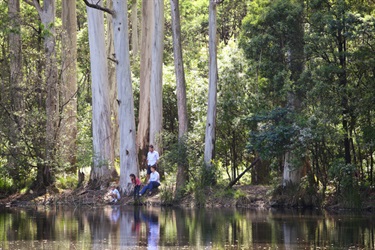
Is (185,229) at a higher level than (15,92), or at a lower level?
lower

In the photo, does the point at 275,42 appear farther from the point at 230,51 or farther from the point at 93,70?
the point at 93,70

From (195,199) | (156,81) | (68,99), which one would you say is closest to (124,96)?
(156,81)

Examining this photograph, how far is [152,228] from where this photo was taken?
1919 centimetres

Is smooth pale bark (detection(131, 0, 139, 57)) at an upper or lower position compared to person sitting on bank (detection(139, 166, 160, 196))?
upper

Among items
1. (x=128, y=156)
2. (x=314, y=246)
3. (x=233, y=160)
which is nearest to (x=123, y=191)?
(x=128, y=156)

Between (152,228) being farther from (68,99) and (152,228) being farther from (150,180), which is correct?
(68,99)

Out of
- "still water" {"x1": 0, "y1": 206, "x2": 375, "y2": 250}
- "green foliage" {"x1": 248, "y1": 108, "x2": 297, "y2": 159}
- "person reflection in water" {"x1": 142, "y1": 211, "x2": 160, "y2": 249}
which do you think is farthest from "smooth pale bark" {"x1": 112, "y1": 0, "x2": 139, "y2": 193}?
"green foliage" {"x1": 248, "y1": 108, "x2": 297, "y2": 159}

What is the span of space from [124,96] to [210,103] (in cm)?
326

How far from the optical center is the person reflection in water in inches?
621

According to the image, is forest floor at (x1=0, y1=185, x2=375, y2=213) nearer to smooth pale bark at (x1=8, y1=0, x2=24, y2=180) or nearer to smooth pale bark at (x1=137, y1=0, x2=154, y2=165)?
smooth pale bark at (x1=8, y1=0, x2=24, y2=180)

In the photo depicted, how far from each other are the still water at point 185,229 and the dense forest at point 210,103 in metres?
2.83

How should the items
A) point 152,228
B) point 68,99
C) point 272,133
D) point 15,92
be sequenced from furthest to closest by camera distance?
point 68,99 < point 15,92 < point 272,133 < point 152,228

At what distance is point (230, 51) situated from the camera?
32.3 meters

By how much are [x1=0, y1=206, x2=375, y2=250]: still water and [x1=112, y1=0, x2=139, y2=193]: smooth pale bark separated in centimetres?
403
